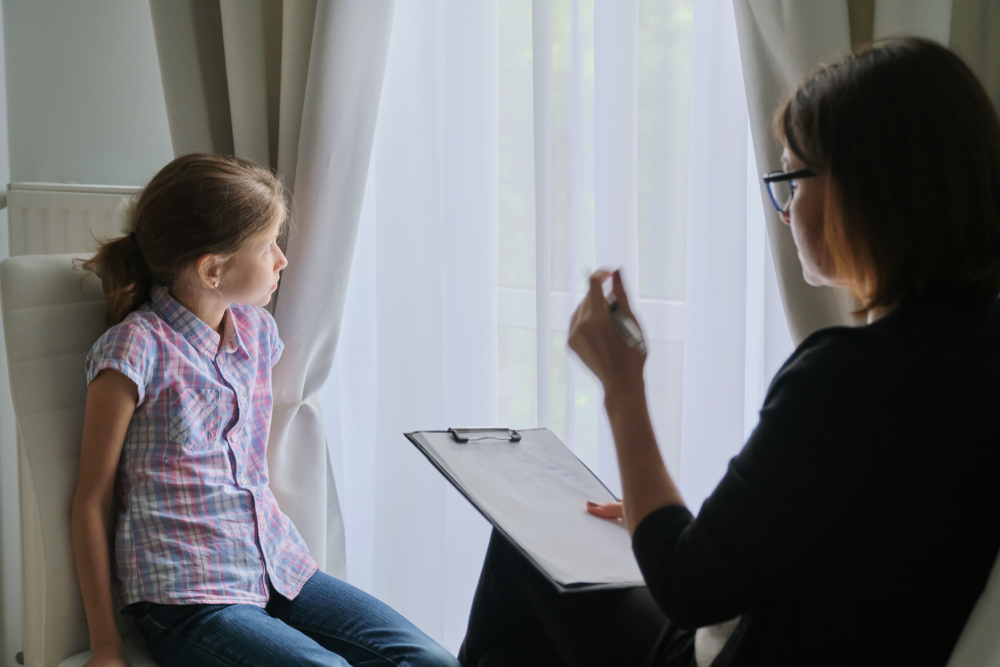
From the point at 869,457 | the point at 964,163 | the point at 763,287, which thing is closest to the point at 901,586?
the point at 869,457

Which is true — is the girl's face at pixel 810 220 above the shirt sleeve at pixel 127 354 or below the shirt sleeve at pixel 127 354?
above

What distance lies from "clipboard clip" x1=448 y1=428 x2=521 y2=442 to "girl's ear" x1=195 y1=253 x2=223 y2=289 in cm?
42

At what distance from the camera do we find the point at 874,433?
0.63 meters

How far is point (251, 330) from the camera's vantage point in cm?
128

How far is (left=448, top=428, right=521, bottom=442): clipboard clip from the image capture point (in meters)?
1.07

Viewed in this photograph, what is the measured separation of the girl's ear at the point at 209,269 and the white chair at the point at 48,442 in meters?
0.18

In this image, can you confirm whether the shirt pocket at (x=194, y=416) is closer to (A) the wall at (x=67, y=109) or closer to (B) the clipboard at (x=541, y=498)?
(B) the clipboard at (x=541, y=498)

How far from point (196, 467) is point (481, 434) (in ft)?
1.34

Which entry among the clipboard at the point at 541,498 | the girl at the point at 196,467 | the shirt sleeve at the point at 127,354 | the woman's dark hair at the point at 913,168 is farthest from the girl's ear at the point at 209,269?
the woman's dark hair at the point at 913,168

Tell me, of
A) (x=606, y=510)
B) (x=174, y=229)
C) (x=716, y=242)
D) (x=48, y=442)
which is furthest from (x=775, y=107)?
(x=48, y=442)

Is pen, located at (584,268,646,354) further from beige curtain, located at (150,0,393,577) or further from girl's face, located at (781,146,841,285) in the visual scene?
beige curtain, located at (150,0,393,577)

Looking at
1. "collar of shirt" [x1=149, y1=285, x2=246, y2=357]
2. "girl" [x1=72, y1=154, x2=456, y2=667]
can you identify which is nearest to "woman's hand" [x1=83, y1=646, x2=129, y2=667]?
"girl" [x1=72, y1=154, x2=456, y2=667]

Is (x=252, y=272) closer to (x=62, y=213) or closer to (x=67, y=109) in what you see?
(x=62, y=213)

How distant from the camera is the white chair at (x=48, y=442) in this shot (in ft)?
3.43
